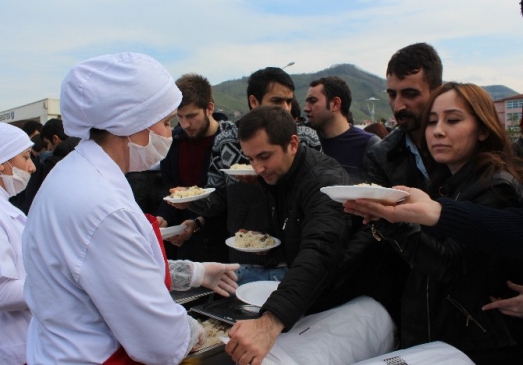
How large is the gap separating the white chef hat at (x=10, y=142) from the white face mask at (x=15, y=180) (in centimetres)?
9

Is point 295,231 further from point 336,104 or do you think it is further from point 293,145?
point 336,104

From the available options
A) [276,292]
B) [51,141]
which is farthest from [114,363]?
[51,141]

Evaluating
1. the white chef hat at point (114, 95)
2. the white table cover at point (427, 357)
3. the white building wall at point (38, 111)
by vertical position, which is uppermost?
the white chef hat at point (114, 95)

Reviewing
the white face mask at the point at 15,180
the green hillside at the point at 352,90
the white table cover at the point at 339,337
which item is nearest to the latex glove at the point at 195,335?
the white table cover at the point at 339,337

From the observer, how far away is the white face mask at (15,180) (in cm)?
283

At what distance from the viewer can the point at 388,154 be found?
2623mm

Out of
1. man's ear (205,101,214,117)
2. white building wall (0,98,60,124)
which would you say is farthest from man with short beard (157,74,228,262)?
white building wall (0,98,60,124)

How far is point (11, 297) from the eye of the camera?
2.27 meters

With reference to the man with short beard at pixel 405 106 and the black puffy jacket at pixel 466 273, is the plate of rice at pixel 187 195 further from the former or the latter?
the black puffy jacket at pixel 466 273

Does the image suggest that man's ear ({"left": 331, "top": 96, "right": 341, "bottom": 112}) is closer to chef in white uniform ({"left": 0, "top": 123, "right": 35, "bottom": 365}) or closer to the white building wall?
chef in white uniform ({"left": 0, "top": 123, "right": 35, "bottom": 365})

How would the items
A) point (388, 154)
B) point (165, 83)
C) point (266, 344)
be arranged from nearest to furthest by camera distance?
point (165, 83) → point (266, 344) → point (388, 154)

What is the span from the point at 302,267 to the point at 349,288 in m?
0.46

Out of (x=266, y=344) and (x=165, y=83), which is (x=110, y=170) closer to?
(x=165, y=83)

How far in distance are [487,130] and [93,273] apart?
165 cm
